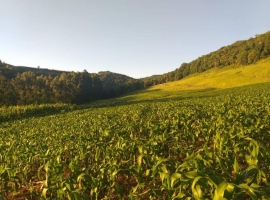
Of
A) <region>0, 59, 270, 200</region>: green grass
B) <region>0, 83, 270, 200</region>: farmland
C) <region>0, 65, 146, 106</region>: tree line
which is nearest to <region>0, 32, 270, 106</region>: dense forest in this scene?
<region>0, 65, 146, 106</region>: tree line

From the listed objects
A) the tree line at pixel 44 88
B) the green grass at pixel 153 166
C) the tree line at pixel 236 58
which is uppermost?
the tree line at pixel 236 58

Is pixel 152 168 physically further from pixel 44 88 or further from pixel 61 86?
pixel 61 86

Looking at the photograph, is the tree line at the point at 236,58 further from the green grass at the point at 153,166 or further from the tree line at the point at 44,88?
the green grass at the point at 153,166

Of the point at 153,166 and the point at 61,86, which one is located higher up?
the point at 61,86

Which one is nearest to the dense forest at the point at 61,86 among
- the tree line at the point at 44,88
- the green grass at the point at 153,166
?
the tree line at the point at 44,88

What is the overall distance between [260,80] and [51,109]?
6790cm

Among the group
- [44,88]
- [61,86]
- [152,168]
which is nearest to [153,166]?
[152,168]

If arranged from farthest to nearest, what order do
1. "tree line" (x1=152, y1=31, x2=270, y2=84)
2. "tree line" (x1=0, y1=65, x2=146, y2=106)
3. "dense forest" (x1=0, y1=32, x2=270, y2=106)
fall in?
"tree line" (x1=152, y1=31, x2=270, y2=84), "dense forest" (x1=0, y1=32, x2=270, y2=106), "tree line" (x1=0, y1=65, x2=146, y2=106)

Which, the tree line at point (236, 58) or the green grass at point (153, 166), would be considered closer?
the green grass at point (153, 166)

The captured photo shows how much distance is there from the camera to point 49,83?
294 feet

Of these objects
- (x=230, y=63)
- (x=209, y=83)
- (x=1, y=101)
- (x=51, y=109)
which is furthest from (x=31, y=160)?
(x=230, y=63)

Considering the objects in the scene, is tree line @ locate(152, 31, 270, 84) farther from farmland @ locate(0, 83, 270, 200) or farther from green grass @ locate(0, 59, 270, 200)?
farmland @ locate(0, 83, 270, 200)

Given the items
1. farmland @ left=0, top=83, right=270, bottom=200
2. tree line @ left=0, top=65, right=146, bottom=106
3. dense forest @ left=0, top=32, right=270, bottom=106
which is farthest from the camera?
dense forest @ left=0, top=32, right=270, bottom=106

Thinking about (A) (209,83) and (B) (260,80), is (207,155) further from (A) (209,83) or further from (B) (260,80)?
(A) (209,83)
